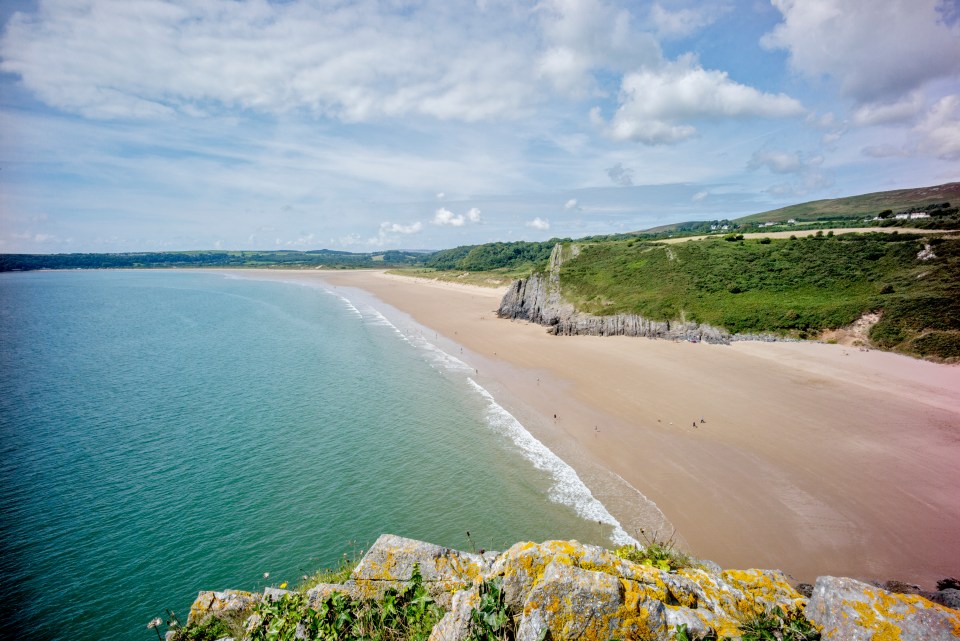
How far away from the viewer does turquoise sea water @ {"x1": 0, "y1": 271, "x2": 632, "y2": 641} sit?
1369cm

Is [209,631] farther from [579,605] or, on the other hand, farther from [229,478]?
[229,478]

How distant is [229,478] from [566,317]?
40971mm

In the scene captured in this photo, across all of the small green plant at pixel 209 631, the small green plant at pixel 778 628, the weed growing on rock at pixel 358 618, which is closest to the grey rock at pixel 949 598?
the small green plant at pixel 778 628

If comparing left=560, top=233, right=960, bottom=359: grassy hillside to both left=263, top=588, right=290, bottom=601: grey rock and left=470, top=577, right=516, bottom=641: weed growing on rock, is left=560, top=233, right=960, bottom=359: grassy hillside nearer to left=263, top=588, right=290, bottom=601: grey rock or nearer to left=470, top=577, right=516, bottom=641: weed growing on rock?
left=470, top=577, right=516, bottom=641: weed growing on rock

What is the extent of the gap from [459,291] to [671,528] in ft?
286

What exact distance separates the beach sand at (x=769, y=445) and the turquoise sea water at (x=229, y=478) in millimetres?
3378

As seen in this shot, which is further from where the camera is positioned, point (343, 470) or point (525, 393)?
point (525, 393)

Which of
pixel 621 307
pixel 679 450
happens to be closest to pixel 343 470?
pixel 679 450

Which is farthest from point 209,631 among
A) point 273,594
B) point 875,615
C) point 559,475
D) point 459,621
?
point 559,475

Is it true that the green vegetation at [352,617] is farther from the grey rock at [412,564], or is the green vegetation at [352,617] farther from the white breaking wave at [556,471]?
the white breaking wave at [556,471]

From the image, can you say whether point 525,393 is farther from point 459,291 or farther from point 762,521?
point 459,291

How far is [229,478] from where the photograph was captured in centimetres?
1922

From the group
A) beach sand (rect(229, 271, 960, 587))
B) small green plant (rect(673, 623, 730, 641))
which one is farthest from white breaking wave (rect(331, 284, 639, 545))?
small green plant (rect(673, 623, 730, 641))

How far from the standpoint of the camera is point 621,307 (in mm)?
49250
